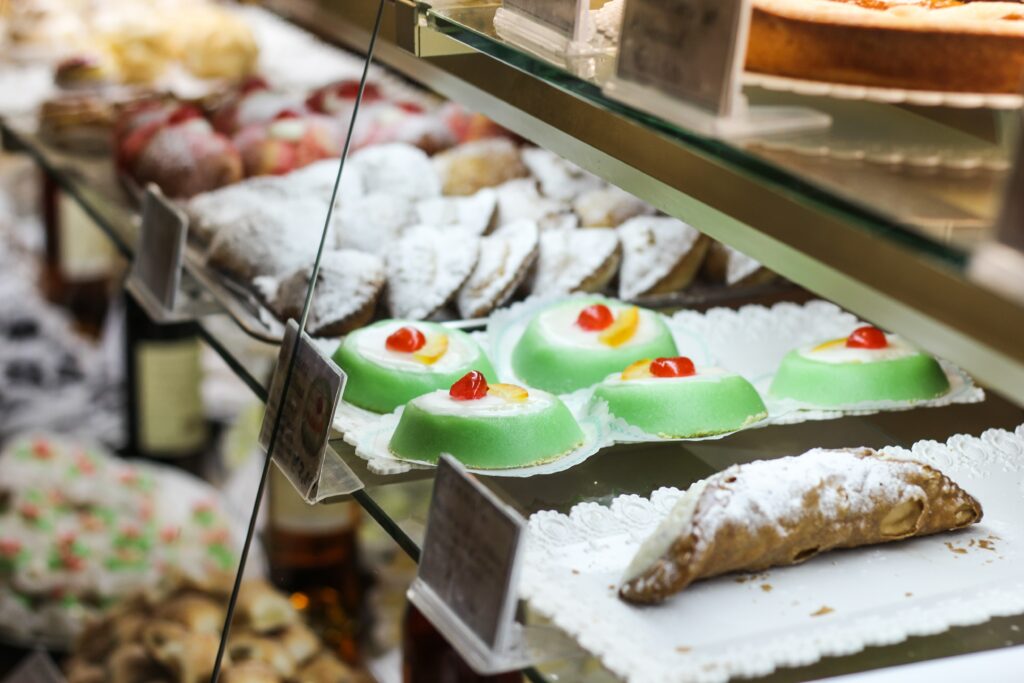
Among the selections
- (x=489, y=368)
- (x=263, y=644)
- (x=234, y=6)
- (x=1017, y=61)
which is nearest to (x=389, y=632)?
(x=263, y=644)

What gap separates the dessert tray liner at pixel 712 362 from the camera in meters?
1.23

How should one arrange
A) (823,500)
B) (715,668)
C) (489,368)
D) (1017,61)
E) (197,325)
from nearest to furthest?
(1017,61) < (715,668) < (823,500) < (489,368) < (197,325)

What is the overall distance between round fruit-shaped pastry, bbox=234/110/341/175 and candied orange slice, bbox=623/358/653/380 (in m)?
0.80

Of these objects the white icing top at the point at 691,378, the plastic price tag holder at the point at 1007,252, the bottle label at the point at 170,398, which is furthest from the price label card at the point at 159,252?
the plastic price tag holder at the point at 1007,252

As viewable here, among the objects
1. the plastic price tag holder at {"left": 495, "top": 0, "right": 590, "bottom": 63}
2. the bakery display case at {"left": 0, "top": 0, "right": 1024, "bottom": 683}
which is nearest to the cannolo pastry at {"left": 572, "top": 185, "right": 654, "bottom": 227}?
the bakery display case at {"left": 0, "top": 0, "right": 1024, "bottom": 683}

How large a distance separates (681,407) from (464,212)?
0.63 metres

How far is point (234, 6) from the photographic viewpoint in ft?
8.15

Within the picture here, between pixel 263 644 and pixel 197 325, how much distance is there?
1.70 ft

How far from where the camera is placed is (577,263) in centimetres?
162

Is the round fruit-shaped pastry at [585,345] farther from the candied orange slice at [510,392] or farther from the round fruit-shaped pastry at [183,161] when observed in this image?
the round fruit-shaped pastry at [183,161]

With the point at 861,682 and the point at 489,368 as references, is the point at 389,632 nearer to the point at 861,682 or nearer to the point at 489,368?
the point at 489,368

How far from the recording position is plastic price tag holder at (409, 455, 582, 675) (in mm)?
830

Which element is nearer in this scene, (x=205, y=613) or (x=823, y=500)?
(x=823, y=500)

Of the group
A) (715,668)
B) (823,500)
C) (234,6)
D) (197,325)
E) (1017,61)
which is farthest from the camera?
(234,6)
